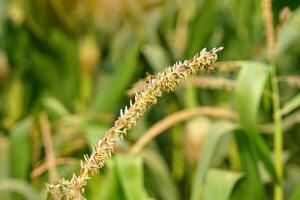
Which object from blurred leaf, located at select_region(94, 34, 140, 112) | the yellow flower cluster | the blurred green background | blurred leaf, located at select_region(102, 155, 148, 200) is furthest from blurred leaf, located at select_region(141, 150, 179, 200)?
the yellow flower cluster

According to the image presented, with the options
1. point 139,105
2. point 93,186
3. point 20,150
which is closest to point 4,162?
point 20,150

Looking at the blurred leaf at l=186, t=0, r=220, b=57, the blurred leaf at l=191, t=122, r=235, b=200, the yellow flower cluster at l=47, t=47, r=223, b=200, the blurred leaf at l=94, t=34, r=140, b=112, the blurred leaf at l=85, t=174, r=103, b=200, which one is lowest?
the yellow flower cluster at l=47, t=47, r=223, b=200

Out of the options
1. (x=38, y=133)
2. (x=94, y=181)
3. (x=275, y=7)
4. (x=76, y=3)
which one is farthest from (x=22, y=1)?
(x=275, y=7)

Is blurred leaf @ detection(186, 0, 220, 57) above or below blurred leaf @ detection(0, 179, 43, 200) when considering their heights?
above

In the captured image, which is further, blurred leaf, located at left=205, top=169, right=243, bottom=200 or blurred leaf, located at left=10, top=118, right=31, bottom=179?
blurred leaf, located at left=10, top=118, right=31, bottom=179

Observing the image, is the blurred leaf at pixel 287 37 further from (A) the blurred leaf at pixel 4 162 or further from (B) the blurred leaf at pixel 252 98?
(A) the blurred leaf at pixel 4 162

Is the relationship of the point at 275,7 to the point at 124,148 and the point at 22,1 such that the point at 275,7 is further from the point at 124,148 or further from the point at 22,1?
the point at 22,1

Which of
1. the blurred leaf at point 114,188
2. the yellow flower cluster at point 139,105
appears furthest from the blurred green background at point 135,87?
the yellow flower cluster at point 139,105

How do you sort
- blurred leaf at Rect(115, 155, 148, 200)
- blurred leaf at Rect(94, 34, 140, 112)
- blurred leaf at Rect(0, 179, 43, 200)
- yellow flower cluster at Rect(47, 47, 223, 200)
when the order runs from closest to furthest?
1. yellow flower cluster at Rect(47, 47, 223, 200)
2. blurred leaf at Rect(115, 155, 148, 200)
3. blurred leaf at Rect(0, 179, 43, 200)
4. blurred leaf at Rect(94, 34, 140, 112)

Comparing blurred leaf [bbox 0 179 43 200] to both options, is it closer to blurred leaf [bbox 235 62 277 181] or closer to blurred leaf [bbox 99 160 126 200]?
blurred leaf [bbox 99 160 126 200]
